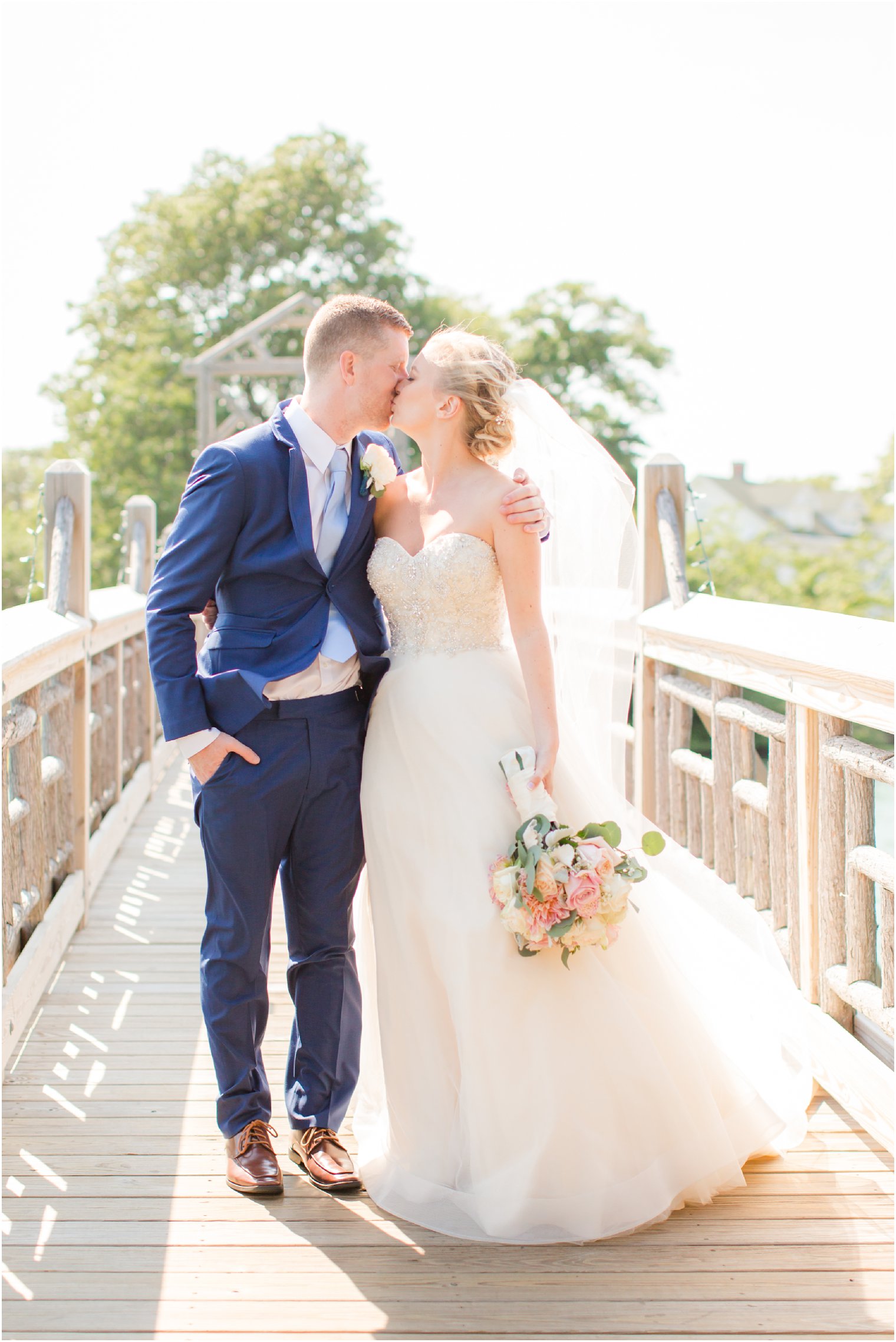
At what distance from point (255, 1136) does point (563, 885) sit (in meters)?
0.94

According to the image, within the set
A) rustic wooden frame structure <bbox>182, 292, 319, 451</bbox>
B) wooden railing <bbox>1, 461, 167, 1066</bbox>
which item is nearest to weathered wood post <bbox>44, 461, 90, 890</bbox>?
wooden railing <bbox>1, 461, 167, 1066</bbox>

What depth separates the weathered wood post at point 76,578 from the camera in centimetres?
436

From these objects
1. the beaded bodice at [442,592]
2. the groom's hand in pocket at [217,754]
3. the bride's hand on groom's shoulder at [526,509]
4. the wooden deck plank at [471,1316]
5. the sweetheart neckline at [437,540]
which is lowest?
the wooden deck plank at [471,1316]

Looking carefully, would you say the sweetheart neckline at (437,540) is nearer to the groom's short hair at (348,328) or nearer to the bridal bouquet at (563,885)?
the groom's short hair at (348,328)

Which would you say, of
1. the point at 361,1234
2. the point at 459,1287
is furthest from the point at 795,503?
the point at 459,1287

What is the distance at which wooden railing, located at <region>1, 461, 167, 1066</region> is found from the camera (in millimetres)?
3334

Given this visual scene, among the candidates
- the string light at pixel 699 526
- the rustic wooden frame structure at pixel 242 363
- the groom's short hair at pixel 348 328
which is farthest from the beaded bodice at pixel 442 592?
the rustic wooden frame structure at pixel 242 363

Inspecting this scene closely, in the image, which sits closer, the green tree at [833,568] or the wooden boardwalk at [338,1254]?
the wooden boardwalk at [338,1254]

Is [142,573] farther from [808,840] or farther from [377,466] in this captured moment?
[808,840]

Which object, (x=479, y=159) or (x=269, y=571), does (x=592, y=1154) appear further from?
(x=479, y=159)

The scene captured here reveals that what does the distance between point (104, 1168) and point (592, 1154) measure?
1131 mm

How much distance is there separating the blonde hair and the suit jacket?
0.39 meters

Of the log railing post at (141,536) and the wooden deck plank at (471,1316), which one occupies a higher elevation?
the log railing post at (141,536)

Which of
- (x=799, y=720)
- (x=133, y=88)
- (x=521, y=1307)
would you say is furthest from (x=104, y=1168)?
(x=133, y=88)
